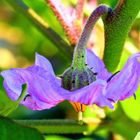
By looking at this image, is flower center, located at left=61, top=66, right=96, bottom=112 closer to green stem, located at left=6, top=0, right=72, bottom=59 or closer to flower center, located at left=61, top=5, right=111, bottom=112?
flower center, located at left=61, top=5, right=111, bottom=112

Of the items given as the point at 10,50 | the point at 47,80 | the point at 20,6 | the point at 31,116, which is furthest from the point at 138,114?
the point at 10,50

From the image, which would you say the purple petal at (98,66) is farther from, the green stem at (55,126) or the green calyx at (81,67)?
the green stem at (55,126)

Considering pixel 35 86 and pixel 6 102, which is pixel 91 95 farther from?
pixel 6 102

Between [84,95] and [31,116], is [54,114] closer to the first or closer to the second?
[31,116]

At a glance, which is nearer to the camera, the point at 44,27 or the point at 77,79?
the point at 77,79

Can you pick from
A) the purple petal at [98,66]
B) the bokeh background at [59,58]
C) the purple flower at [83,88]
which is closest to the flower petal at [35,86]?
the purple flower at [83,88]

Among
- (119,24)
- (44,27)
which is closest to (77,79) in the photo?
(119,24)

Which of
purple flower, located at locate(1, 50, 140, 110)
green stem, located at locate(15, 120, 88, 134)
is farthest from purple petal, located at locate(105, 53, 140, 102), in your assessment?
green stem, located at locate(15, 120, 88, 134)
